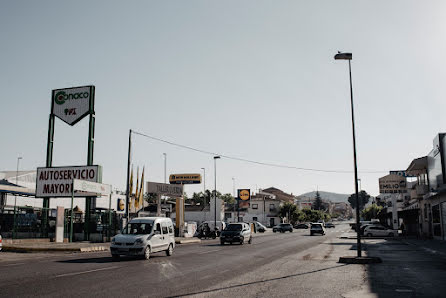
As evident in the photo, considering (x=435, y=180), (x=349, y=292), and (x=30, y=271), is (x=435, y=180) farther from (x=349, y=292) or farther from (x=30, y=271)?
(x=30, y=271)

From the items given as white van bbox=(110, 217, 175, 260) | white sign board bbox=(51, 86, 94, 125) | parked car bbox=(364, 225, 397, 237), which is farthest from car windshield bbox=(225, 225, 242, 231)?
parked car bbox=(364, 225, 397, 237)

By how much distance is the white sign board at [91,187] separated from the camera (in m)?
30.1

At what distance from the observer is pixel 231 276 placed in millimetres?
12664

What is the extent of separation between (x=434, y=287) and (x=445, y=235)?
2922cm

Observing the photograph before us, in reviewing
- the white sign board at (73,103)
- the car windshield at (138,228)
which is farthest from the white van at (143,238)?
the white sign board at (73,103)

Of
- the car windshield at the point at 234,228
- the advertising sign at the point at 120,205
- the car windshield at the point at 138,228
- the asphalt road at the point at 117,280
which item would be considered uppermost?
the advertising sign at the point at 120,205

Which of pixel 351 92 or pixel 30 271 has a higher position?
pixel 351 92

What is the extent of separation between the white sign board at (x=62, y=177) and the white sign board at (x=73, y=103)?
14.9 ft

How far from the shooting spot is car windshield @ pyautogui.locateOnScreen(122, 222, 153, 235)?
63.2ft

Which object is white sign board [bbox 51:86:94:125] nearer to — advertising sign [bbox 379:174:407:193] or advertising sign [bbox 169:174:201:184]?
advertising sign [bbox 169:174:201:184]

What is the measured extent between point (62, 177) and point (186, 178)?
4019 cm

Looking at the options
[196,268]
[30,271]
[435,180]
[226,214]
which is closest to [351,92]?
[196,268]

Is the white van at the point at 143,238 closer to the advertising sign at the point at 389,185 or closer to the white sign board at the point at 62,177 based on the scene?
the white sign board at the point at 62,177

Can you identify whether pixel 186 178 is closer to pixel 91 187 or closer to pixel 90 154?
pixel 90 154
